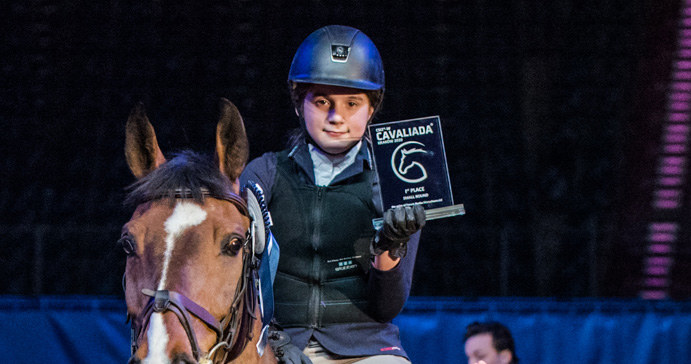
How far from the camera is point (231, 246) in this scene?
1.98m

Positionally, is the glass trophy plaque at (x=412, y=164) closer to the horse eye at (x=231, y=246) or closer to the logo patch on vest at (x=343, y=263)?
the logo patch on vest at (x=343, y=263)

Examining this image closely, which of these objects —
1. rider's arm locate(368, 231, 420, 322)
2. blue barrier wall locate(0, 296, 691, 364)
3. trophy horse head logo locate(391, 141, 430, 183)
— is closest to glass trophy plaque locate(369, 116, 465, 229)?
trophy horse head logo locate(391, 141, 430, 183)

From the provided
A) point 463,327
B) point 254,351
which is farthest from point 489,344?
point 254,351

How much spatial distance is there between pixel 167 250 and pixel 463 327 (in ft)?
9.21

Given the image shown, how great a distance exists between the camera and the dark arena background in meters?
6.16

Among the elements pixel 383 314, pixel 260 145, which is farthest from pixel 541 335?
pixel 260 145

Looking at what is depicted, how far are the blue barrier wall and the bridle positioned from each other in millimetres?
2372

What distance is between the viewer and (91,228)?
6152 millimetres

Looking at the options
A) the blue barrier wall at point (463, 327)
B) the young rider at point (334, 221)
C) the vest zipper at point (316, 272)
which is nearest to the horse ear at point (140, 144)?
the young rider at point (334, 221)

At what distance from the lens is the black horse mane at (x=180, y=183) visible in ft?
6.54

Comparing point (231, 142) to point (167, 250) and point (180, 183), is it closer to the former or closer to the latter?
point (180, 183)

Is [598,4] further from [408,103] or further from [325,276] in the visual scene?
[325,276]

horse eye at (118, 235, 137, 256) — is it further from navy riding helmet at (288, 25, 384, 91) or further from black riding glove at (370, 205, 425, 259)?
navy riding helmet at (288, 25, 384, 91)

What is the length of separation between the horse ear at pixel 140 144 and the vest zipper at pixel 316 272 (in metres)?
0.59
